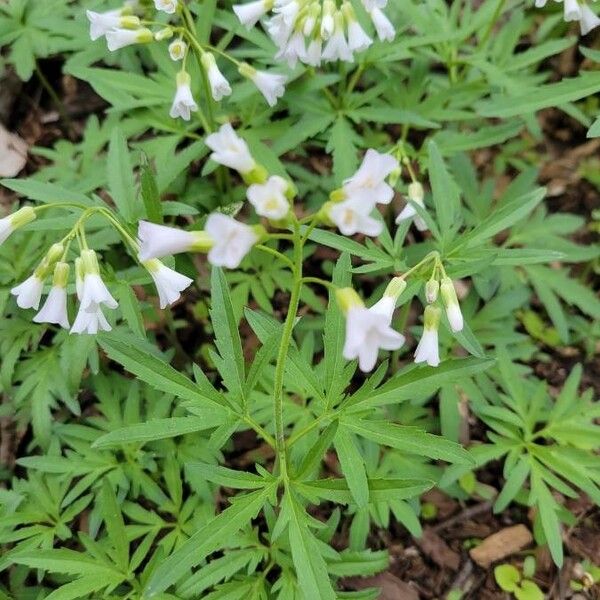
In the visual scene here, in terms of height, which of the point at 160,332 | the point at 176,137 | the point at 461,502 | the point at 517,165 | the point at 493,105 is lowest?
the point at 461,502

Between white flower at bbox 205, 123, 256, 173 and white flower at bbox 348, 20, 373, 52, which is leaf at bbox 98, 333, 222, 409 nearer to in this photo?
white flower at bbox 205, 123, 256, 173

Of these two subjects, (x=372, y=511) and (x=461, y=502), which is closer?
(x=372, y=511)

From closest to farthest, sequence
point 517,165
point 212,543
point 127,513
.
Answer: point 212,543 → point 127,513 → point 517,165

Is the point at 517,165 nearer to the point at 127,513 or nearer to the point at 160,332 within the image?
the point at 160,332

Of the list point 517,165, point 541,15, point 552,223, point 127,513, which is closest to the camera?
point 127,513

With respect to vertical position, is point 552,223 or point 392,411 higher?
point 552,223

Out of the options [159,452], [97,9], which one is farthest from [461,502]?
[97,9]

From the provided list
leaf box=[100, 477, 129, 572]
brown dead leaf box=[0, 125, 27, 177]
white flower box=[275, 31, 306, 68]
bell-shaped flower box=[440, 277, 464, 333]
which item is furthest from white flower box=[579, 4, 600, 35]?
brown dead leaf box=[0, 125, 27, 177]

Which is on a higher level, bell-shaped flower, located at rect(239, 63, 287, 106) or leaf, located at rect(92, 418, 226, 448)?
bell-shaped flower, located at rect(239, 63, 287, 106)
